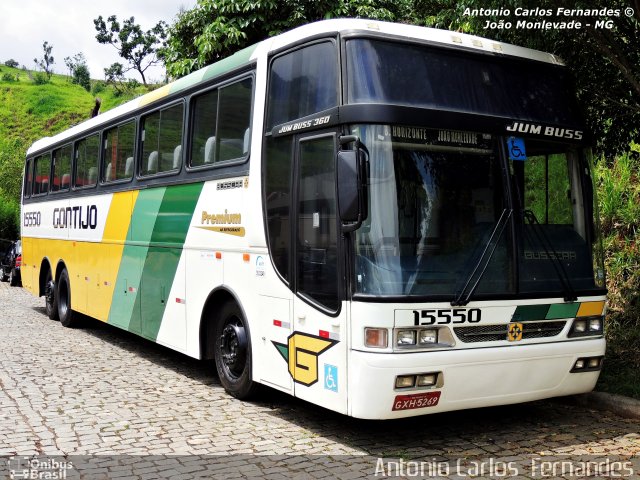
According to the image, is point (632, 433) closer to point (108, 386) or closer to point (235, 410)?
point (235, 410)

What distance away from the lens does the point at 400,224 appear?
5.66 m

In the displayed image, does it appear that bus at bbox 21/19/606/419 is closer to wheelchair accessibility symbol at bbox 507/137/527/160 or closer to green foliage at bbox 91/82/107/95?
wheelchair accessibility symbol at bbox 507/137/527/160

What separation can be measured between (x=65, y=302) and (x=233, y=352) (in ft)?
24.0

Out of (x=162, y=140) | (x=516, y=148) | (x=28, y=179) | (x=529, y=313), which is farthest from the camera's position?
(x=28, y=179)

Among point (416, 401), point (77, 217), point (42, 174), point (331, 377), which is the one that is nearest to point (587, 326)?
point (416, 401)

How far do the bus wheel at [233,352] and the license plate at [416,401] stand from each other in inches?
80.0

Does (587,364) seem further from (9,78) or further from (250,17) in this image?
(9,78)

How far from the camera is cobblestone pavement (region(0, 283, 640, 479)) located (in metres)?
5.57

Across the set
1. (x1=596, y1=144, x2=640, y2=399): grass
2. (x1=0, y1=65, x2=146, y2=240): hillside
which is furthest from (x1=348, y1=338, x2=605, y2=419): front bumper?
(x1=0, y1=65, x2=146, y2=240): hillside

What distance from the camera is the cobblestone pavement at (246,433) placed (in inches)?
219

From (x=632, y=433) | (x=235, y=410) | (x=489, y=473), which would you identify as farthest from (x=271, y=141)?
(x=632, y=433)

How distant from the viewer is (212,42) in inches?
561

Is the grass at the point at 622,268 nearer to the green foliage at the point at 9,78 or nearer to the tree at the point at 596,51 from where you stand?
the tree at the point at 596,51

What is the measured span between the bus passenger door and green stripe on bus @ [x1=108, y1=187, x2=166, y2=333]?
10.9ft
